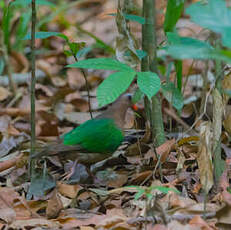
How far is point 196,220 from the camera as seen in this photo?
2.83 metres

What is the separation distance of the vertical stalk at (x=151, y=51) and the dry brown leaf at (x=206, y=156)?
0.73m

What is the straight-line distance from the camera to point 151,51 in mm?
3648

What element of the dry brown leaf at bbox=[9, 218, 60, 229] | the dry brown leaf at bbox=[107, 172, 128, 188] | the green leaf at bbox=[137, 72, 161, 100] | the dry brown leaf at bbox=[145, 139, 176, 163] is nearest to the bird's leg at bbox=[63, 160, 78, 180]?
the dry brown leaf at bbox=[107, 172, 128, 188]

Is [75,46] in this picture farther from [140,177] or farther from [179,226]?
[179,226]

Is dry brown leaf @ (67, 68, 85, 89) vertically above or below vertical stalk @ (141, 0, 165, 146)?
below

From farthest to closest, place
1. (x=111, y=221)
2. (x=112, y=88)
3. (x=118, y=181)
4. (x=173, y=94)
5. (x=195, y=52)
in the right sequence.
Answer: (x=118, y=181) < (x=173, y=94) < (x=111, y=221) < (x=112, y=88) < (x=195, y=52)

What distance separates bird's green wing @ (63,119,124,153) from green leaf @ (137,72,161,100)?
1051 millimetres

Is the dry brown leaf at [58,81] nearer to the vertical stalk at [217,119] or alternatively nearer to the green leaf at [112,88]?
the vertical stalk at [217,119]

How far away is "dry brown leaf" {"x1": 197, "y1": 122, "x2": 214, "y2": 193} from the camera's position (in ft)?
9.39

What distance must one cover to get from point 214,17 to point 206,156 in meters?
0.82

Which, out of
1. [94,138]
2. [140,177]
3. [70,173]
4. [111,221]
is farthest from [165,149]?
[111,221]

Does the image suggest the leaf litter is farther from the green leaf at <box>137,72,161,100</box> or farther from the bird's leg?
the green leaf at <box>137,72,161,100</box>

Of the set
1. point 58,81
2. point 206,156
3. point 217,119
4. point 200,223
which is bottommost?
point 200,223

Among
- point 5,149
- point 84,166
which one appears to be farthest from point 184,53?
point 5,149
